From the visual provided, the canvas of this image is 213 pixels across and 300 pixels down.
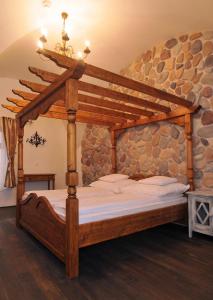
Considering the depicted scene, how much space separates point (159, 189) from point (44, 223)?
1.59 metres

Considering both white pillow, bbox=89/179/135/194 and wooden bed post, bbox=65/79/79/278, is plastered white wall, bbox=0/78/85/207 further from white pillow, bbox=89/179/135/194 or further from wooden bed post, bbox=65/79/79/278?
wooden bed post, bbox=65/79/79/278

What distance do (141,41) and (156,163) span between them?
2170 mm

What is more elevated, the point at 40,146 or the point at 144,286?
the point at 40,146

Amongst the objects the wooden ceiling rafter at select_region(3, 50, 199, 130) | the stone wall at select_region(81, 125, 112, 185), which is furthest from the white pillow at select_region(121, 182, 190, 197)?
the stone wall at select_region(81, 125, 112, 185)

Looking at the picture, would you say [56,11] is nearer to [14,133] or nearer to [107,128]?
[107,128]

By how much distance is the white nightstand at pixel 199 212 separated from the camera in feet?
8.97

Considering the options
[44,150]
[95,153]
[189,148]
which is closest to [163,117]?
[189,148]

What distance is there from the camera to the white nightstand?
2.73 metres

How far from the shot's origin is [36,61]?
13.7 ft

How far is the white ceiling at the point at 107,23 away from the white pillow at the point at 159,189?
92.8 inches

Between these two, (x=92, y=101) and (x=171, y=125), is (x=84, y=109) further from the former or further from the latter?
(x=171, y=125)

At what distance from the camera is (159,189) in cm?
304

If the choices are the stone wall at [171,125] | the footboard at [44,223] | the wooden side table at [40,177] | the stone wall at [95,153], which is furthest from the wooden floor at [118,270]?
the stone wall at [95,153]

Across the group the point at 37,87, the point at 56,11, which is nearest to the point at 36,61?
the point at 56,11
